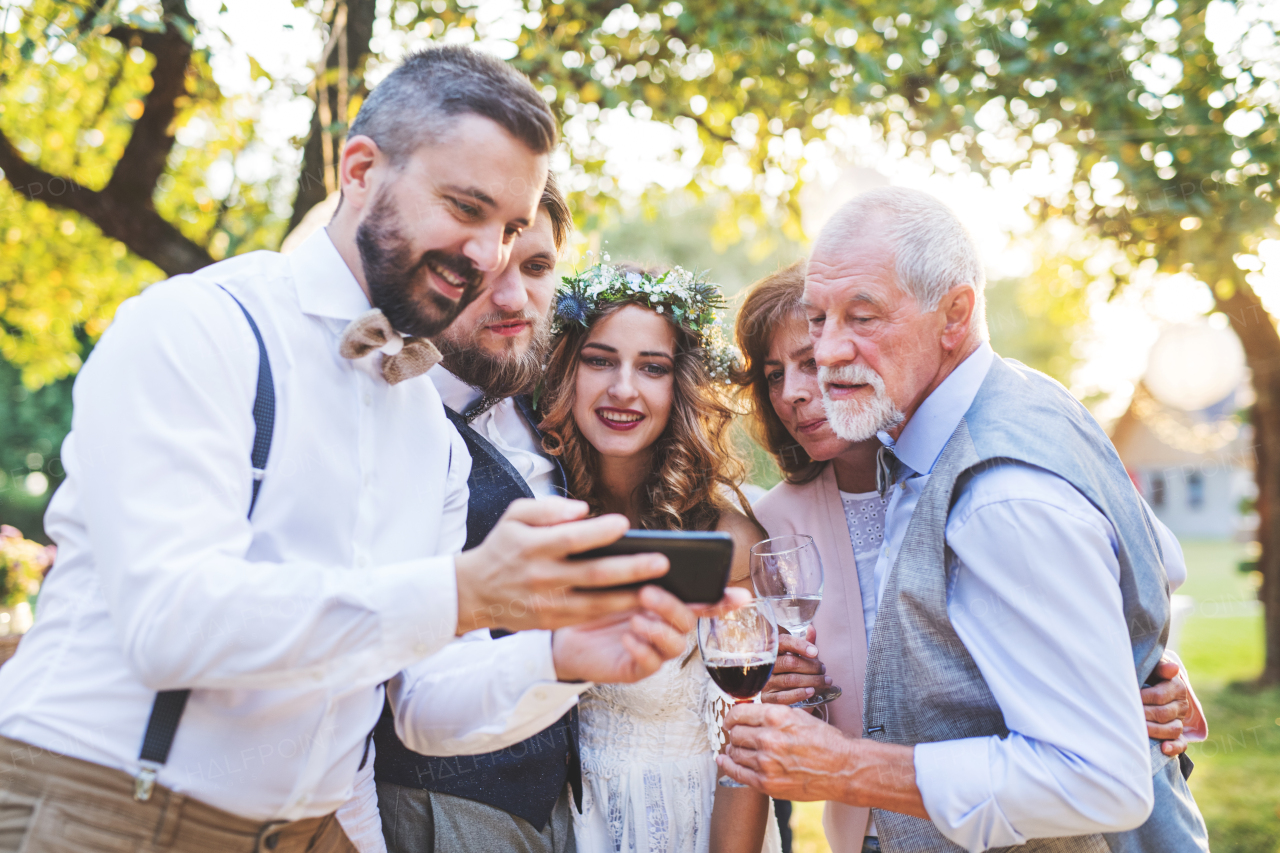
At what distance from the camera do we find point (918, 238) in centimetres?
272

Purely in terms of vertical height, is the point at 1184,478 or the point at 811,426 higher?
the point at 1184,478

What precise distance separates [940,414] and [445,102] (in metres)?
1.67

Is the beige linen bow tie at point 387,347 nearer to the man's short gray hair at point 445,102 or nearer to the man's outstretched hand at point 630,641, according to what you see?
the man's short gray hair at point 445,102

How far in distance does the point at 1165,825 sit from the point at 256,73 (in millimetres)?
5172

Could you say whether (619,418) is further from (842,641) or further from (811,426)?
(842,641)

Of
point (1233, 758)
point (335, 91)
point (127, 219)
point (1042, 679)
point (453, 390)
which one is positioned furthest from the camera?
point (1233, 758)

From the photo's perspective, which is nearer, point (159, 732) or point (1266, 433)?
point (159, 732)

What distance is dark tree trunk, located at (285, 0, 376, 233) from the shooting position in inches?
188

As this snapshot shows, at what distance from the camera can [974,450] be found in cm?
228

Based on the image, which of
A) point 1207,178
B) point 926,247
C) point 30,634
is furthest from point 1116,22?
point 30,634

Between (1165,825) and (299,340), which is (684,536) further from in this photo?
(1165,825)

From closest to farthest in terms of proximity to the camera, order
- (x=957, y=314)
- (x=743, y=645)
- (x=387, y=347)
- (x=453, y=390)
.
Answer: (x=387, y=347) → (x=743, y=645) → (x=957, y=314) → (x=453, y=390)

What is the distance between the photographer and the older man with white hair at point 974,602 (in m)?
2.04

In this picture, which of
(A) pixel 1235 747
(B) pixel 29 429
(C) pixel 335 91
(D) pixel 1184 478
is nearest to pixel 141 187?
(C) pixel 335 91
